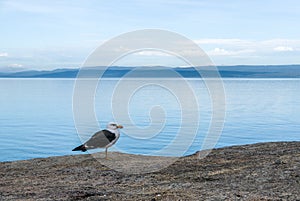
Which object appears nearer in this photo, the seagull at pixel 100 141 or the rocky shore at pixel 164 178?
the rocky shore at pixel 164 178

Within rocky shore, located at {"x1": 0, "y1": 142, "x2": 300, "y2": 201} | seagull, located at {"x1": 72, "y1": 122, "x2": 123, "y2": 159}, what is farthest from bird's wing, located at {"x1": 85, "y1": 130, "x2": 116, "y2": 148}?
rocky shore, located at {"x1": 0, "y1": 142, "x2": 300, "y2": 201}

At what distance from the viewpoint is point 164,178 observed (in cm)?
1319

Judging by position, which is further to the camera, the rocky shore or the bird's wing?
the bird's wing

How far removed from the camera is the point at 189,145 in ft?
122

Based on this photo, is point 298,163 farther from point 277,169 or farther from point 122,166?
point 122,166

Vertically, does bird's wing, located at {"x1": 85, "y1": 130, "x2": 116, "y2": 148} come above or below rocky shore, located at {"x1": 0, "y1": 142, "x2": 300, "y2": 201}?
above

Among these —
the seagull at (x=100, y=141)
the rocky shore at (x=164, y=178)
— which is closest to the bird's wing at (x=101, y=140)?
the seagull at (x=100, y=141)

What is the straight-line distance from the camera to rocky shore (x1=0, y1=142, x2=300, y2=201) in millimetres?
10906

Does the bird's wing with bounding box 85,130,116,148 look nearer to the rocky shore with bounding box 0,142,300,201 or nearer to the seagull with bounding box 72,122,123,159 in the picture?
the seagull with bounding box 72,122,123,159

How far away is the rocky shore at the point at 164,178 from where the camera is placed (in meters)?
10.9

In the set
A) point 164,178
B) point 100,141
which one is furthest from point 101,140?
point 164,178

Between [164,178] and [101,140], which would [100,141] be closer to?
[101,140]

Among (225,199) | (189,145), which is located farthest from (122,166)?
(189,145)

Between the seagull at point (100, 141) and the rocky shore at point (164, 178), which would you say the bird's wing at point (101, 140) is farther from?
the rocky shore at point (164, 178)
